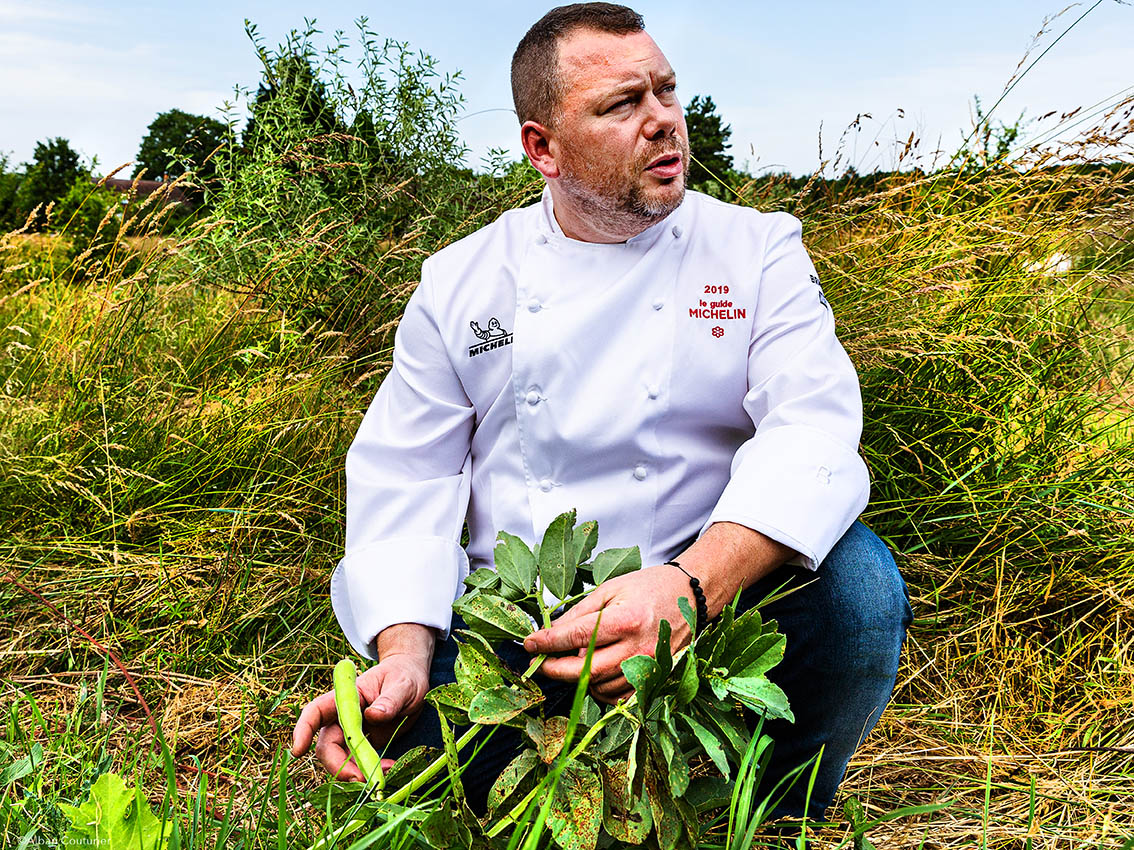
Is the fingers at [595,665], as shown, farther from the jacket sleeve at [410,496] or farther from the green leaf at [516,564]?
the jacket sleeve at [410,496]

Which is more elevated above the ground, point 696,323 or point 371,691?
point 696,323

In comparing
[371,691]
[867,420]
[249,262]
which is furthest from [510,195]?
[371,691]

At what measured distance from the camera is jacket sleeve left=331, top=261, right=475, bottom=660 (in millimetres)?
1812

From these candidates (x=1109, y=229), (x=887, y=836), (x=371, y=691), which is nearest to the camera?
(x=371, y=691)

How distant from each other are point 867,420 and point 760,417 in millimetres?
763

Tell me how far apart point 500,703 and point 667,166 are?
3.55 feet

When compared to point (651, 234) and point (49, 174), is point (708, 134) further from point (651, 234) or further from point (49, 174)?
point (651, 234)

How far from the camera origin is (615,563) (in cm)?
141

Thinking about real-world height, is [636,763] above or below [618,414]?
below

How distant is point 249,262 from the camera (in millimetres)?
3592

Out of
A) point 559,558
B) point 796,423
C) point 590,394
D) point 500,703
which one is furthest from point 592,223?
point 500,703

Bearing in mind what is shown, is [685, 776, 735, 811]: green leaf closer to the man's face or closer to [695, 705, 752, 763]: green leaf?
[695, 705, 752, 763]: green leaf

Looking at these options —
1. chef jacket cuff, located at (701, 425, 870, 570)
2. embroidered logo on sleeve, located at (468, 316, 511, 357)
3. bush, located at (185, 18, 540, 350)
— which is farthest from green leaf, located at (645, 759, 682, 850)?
bush, located at (185, 18, 540, 350)

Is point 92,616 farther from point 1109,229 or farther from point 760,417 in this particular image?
point 1109,229
